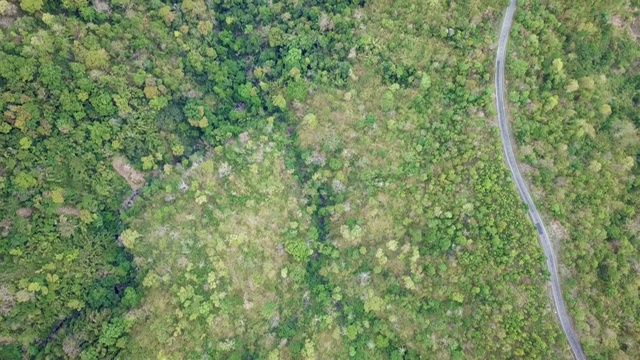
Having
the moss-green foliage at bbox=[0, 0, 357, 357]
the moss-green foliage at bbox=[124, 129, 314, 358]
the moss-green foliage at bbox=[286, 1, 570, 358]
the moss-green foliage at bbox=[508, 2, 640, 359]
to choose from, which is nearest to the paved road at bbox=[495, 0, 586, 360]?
the moss-green foliage at bbox=[508, 2, 640, 359]

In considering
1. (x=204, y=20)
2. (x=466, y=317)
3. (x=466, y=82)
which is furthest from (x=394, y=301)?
(x=204, y=20)

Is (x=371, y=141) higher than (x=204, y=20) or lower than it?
lower

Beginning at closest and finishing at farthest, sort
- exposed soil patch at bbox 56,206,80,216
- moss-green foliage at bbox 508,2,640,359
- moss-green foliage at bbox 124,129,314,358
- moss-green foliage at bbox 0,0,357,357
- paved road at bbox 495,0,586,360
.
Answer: moss-green foliage at bbox 508,2,640,359
paved road at bbox 495,0,586,360
moss-green foliage at bbox 0,0,357,357
moss-green foliage at bbox 124,129,314,358
exposed soil patch at bbox 56,206,80,216

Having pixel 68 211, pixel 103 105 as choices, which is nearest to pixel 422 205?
pixel 103 105

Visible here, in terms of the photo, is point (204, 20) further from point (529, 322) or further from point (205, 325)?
point (529, 322)

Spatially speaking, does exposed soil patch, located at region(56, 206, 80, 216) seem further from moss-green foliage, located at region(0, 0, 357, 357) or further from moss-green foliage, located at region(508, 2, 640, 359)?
moss-green foliage, located at region(508, 2, 640, 359)

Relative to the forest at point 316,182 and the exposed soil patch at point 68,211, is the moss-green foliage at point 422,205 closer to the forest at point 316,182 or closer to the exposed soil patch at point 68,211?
the forest at point 316,182

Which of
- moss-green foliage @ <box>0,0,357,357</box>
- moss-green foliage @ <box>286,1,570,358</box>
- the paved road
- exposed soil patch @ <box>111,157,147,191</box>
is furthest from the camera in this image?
exposed soil patch @ <box>111,157,147,191</box>

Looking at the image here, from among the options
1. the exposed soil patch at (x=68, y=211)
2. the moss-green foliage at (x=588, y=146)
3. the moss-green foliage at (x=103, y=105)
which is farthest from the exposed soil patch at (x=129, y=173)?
the moss-green foliage at (x=588, y=146)
